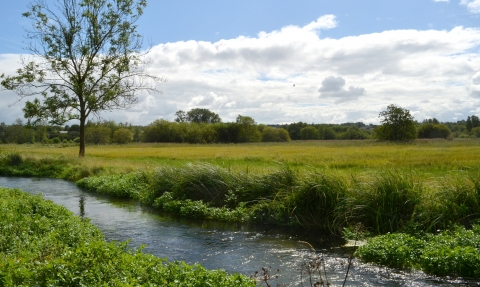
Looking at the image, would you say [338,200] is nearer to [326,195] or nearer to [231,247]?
[326,195]

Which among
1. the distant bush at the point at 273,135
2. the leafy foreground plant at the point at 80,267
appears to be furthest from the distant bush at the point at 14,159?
the distant bush at the point at 273,135

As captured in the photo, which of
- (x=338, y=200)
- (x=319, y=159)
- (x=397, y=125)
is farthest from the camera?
(x=397, y=125)

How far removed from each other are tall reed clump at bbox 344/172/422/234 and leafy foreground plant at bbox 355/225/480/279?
68.2 inches

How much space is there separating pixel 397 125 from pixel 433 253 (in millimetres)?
84540

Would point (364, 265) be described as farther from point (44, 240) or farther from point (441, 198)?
point (44, 240)

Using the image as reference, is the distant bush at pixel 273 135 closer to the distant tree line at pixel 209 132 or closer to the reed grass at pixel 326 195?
the distant tree line at pixel 209 132

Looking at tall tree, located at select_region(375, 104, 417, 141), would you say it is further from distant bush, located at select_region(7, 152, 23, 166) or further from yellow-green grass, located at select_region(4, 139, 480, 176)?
distant bush, located at select_region(7, 152, 23, 166)

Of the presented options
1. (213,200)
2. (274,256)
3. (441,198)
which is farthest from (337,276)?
(213,200)

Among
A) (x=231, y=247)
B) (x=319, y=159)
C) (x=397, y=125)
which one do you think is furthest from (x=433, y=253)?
(x=397, y=125)

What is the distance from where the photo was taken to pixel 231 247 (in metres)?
12.6

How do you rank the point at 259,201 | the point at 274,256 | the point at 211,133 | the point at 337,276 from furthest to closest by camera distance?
1. the point at 211,133
2. the point at 259,201
3. the point at 274,256
4. the point at 337,276

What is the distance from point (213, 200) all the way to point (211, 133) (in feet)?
279

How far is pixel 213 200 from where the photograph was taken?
1878 centimetres

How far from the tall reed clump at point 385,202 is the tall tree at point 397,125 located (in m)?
78.1
